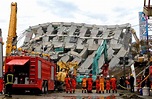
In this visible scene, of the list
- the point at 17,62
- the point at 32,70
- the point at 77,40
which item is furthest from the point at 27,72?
the point at 77,40

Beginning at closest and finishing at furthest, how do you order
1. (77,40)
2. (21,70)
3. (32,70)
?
(32,70) < (21,70) < (77,40)

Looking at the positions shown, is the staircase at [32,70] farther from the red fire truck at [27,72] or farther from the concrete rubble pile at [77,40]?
the concrete rubble pile at [77,40]

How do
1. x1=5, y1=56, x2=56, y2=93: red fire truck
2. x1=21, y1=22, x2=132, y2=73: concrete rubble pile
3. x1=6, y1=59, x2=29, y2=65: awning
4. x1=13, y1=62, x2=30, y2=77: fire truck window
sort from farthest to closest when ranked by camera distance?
x1=21, y1=22, x2=132, y2=73: concrete rubble pile
x1=13, y1=62, x2=30, y2=77: fire truck window
x1=5, y1=56, x2=56, y2=93: red fire truck
x1=6, y1=59, x2=29, y2=65: awning

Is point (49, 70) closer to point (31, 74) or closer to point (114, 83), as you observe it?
point (31, 74)

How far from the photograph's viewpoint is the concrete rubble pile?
83562 millimetres

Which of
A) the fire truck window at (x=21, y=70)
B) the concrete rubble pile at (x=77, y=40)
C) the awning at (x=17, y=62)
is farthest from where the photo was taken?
the concrete rubble pile at (x=77, y=40)

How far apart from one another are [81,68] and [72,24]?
784 inches

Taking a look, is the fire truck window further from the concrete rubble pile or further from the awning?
the concrete rubble pile

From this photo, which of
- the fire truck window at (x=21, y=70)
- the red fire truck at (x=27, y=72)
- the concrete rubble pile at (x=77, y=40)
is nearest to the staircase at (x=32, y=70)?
the red fire truck at (x=27, y=72)

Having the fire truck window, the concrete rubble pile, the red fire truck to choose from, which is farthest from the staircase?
the concrete rubble pile

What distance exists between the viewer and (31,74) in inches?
947

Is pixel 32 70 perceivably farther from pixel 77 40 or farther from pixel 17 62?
pixel 77 40

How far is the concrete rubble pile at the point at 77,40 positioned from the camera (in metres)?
83.6

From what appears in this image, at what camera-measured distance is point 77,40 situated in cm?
9119
